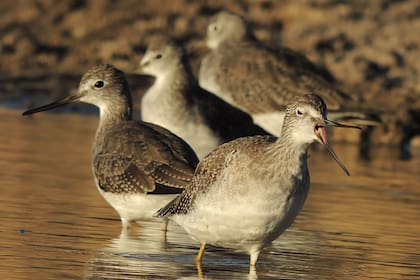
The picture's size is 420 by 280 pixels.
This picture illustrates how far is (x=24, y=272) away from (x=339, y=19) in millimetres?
18322

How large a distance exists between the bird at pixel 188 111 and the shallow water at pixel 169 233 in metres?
1.12

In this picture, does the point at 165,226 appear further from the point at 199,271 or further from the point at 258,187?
the point at 258,187

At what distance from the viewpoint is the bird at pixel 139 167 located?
11688 mm

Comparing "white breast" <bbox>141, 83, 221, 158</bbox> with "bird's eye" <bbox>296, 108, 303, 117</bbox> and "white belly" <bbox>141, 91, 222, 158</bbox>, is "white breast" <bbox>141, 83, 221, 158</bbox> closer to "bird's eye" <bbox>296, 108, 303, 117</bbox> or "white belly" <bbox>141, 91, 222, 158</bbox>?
"white belly" <bbox>141, 91, 222, 158</bbox>

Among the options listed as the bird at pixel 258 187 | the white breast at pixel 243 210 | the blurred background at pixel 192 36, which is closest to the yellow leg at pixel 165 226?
the bird at pixel 258 187

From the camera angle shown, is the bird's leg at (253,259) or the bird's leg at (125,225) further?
the bird's leg at (125,225)

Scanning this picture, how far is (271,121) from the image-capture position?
1723 cm

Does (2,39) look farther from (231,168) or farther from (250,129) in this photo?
(231,168)

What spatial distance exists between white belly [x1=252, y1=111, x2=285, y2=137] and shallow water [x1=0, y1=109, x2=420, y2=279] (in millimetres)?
730

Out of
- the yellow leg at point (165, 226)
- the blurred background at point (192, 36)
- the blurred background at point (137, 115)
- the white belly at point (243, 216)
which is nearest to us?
the white belly at point (243, 216)

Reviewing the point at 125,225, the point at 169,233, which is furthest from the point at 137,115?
the point at 125,225

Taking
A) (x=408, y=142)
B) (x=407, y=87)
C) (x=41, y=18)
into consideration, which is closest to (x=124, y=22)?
(x=41, y=18)

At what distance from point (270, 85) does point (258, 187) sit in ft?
25.0

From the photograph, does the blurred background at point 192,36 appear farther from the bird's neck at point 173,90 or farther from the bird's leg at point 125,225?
the bird's leg at point 125,225
